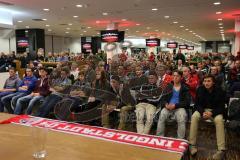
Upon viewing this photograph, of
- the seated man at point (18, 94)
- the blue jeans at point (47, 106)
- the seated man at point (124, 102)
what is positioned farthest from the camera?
the seated man at point (18, 94)

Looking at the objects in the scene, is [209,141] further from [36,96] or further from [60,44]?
[60,44]

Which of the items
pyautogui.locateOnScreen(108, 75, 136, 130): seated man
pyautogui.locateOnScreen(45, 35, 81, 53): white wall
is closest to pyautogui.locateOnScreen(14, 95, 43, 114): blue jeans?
pyautogui.locateOnScreen(108, 75, 136, 130): seated man

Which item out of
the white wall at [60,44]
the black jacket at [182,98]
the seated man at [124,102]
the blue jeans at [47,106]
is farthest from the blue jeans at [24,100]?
the white wall at [60,44]

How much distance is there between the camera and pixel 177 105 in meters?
4.23

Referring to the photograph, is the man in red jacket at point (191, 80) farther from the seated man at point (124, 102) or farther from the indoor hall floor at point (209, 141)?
the seated man at point (124, 102)

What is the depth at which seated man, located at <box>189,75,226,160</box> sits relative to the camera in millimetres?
3758

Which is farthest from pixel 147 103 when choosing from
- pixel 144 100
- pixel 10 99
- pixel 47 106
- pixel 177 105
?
pixel 10 99

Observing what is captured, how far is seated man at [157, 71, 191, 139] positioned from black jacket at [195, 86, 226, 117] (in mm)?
223

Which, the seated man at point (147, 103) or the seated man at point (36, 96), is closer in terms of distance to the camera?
the seated man at point (147, 103)

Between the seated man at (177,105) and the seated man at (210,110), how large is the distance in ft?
0.58

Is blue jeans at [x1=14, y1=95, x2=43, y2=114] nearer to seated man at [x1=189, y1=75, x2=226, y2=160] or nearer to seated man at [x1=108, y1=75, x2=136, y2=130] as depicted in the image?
seated man at [x1=108, y1=75, x2=136, y2=130]

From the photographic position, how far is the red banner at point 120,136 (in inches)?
68.3

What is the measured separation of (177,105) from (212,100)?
54 centimetres

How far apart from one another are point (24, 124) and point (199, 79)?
14.2ft
